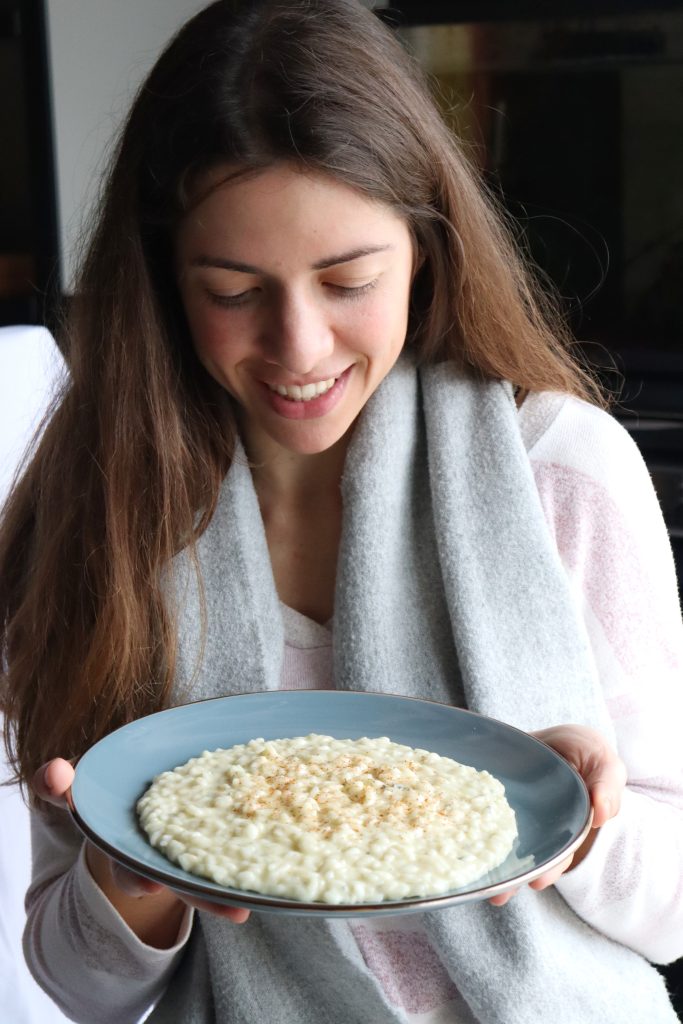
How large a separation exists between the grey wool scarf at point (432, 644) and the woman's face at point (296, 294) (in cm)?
14

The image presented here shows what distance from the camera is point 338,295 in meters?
1.11

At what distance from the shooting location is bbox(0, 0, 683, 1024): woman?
43.3 inches

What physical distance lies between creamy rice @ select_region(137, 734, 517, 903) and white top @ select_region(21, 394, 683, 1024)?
209mm

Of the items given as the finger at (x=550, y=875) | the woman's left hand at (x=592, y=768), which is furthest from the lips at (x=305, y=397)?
the finger at (x=550, y=875)

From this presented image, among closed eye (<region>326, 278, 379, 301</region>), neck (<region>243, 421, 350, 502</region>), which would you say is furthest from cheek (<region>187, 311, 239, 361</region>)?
neck (<region>243, 421, 350, 502</region>)

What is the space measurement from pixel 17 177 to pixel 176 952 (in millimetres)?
3163

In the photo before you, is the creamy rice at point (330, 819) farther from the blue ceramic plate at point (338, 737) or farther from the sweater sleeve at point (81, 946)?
the sweater sleeve at point (81, 946)

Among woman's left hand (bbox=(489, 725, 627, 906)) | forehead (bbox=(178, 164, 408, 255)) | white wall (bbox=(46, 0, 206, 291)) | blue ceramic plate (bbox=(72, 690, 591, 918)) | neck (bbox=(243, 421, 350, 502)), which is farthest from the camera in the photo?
white wall (bbox=(46, 0, 206, 291))

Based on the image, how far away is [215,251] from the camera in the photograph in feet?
3.56

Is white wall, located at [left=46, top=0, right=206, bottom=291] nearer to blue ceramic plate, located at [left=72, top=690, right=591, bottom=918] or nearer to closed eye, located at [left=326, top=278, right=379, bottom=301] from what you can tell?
closed eye, located at [left=326, top=278, right=379, bottom=301]

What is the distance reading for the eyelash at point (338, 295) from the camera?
3.63ft

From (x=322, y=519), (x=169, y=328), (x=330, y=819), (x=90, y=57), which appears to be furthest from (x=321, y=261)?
(x=90, y=57)

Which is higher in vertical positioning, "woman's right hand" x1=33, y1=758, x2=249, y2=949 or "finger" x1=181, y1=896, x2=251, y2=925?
"finger" x1=181, y1=896, x2=251, y2=925

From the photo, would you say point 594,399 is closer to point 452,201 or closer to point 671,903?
point 452,201
